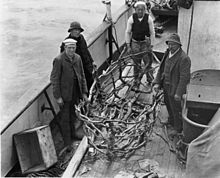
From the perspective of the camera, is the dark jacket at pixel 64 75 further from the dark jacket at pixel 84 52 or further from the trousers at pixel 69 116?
the dark jacket at pixel 84 52

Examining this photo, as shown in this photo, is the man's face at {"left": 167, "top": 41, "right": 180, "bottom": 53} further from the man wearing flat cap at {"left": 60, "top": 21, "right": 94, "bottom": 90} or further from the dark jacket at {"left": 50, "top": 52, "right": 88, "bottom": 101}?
the man wearing flat cap at {"left": 60, "top": 21, "right": 94, "bottom": 90}

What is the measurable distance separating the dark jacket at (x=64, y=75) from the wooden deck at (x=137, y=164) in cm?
104

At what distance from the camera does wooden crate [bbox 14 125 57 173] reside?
6156 mm

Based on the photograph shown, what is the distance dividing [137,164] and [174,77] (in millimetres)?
1240

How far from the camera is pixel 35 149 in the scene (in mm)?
6293

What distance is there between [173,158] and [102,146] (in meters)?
0.93

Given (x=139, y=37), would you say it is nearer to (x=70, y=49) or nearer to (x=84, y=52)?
(x=84, y=52)

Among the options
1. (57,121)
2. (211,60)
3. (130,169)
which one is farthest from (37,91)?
(211,60)

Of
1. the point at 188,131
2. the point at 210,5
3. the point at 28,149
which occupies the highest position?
the point at 210,5

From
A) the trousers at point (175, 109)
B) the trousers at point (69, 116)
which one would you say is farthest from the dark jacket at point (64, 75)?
the trousers at point (175, 109)

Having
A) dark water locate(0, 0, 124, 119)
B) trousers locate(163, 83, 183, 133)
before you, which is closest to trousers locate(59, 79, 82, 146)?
trousers locate(163, 83, 183, 133)

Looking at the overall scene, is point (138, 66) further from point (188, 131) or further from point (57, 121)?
point (188, 131)

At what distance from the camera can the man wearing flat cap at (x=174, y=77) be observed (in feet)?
17.9

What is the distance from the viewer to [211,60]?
21.1 feet
